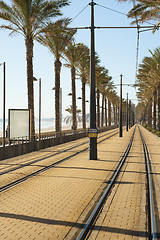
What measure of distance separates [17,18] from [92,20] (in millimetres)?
10281

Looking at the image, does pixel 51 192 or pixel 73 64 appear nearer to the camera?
pixel 51 192

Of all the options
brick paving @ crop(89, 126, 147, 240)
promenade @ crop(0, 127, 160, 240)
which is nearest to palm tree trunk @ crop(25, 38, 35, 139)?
promenade @ crop(0, 127, 160, 240)

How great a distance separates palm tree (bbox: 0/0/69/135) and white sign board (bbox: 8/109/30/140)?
13.8 ft

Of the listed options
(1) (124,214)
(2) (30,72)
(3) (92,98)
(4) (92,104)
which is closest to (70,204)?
(1) (124,214)

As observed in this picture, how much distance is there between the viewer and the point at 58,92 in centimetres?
3288

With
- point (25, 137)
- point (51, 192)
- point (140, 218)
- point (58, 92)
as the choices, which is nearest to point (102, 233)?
point (140, 218)

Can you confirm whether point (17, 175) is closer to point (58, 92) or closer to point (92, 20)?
point (92, 20)

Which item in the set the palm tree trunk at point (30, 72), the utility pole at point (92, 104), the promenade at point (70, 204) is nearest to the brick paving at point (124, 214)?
the promenade at point (70, 204)

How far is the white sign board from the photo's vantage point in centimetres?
2122

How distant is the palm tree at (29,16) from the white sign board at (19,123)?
4212 mm

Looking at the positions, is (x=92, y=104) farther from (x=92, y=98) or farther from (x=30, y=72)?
(x=30, y=72)

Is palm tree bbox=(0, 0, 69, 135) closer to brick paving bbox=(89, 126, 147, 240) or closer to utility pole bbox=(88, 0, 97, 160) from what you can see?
utility pole bbox=(88, 0, 97, 160)

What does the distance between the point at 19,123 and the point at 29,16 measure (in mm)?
8911

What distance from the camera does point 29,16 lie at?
79.6 feet
